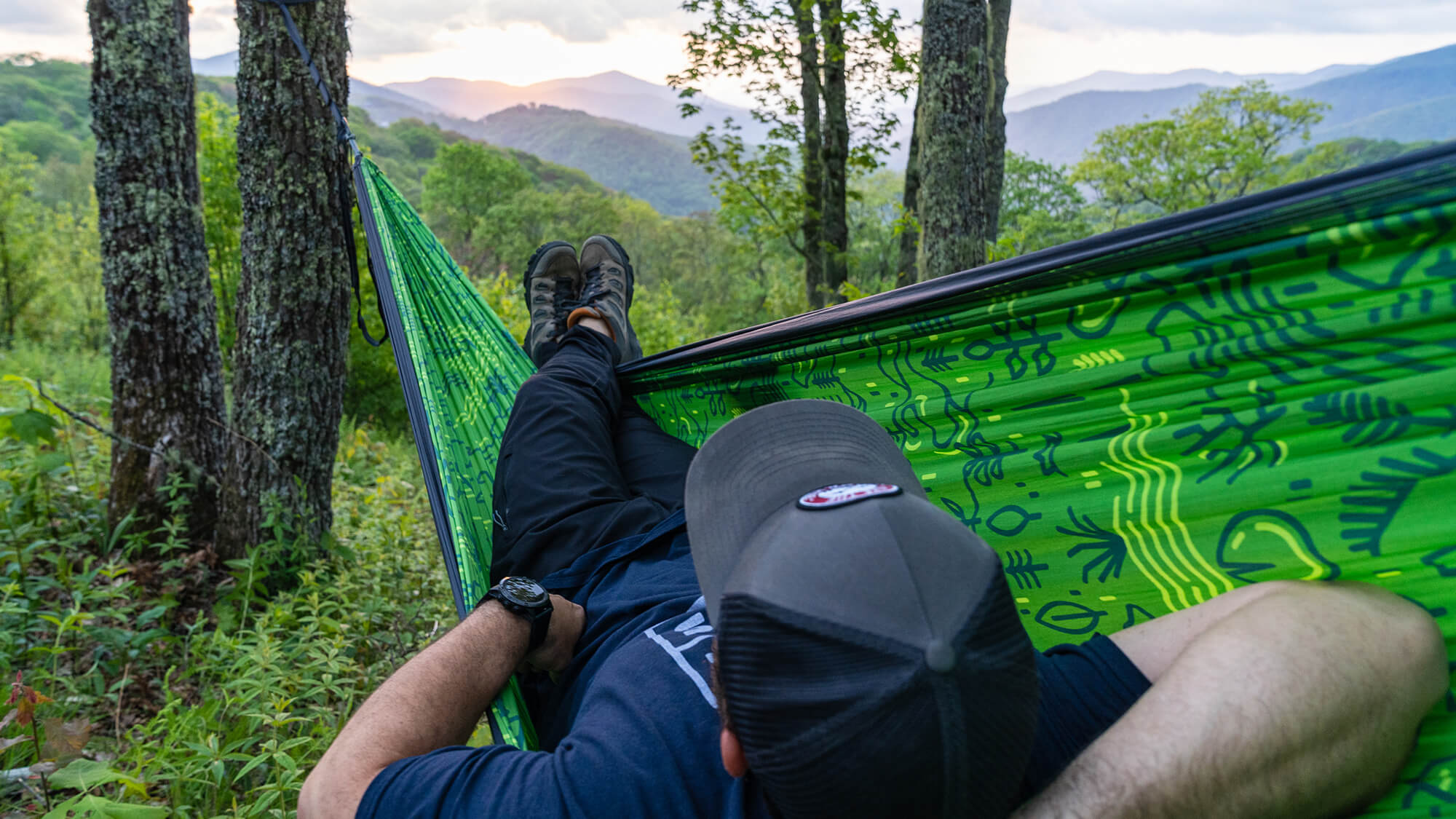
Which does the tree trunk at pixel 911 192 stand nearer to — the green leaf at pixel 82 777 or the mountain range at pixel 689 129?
the green leaf at pixel 82 777

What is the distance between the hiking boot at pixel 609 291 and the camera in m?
1.99

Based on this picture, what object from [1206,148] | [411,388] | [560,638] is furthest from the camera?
[1206,148]

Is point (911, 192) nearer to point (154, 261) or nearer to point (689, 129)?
point (154, 261)

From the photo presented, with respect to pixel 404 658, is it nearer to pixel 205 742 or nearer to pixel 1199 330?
pixel 205 742

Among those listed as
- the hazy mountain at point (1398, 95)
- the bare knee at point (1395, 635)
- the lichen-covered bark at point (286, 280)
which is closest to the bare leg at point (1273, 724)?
the bare knee at point (1395, 635)

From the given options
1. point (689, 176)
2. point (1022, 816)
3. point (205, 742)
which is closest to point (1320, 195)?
point (1022, 816)

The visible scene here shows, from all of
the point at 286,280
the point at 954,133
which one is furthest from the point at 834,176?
the point at 286,280

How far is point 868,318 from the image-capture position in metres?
1.25

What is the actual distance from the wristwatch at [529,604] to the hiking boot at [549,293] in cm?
98

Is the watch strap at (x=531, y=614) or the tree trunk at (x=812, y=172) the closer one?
the watch strap at (x=531, y=614)

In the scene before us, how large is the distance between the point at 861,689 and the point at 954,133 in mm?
2522

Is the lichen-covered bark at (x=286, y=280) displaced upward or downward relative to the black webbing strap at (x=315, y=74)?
downward

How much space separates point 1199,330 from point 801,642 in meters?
0.65

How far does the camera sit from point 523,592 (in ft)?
3.39
